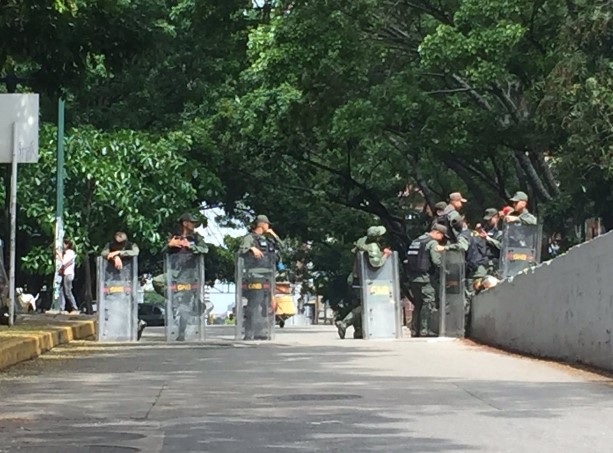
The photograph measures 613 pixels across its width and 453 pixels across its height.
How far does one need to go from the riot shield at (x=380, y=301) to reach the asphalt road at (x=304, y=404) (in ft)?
15.8

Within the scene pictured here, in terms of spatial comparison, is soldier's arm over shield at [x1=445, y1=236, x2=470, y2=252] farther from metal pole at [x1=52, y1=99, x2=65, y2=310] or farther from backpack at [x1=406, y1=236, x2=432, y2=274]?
metal pole at [x1=52, y1=99, x2=65, y2=310]

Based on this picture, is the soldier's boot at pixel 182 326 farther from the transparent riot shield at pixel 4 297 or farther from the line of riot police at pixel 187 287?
the transparent riot shield at pixel 4 297

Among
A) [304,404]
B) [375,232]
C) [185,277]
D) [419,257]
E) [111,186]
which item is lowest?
[304,404]

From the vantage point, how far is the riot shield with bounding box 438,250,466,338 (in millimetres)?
20594

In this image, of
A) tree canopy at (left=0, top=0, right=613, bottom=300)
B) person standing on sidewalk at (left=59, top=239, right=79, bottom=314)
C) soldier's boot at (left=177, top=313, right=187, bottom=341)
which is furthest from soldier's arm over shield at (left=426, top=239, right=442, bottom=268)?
person standing on sidewalk at (left=59, top=239, right=79, bottom=314)

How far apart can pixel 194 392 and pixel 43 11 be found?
5.29 metres

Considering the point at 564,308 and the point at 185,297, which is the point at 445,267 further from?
the point at 564,308

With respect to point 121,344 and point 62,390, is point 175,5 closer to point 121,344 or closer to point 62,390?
point 121,344

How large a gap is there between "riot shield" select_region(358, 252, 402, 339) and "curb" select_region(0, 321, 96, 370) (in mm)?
4419

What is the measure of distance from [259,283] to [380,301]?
6.24 feet

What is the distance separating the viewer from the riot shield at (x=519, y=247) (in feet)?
67.6

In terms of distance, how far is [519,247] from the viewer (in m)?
20.7

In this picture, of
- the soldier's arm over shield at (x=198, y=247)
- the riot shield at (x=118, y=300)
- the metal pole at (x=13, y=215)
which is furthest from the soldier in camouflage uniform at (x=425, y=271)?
the metal pole at (x=13, y=215)

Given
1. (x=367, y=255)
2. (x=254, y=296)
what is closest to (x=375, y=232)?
(x=367, y=255)
